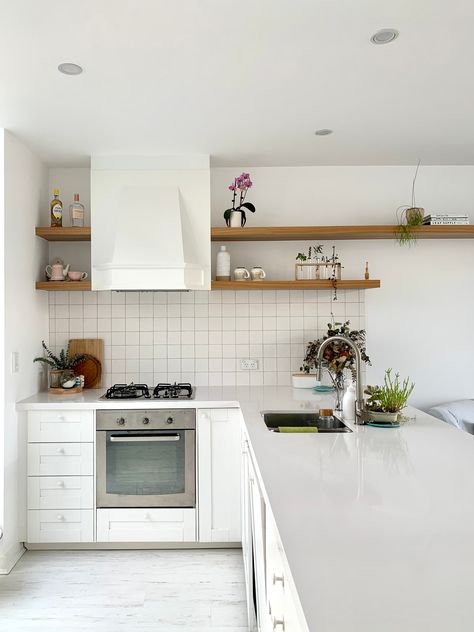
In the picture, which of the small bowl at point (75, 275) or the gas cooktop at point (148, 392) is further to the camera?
the small bowl at point (75, 275)

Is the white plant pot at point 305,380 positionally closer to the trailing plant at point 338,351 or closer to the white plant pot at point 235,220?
the trailing plant at point 338,351

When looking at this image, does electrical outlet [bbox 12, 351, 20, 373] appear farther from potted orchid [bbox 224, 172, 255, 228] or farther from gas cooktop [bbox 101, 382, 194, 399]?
potted orchid [bbox 224, 172, 255, 228]

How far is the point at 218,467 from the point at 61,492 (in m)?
0.97

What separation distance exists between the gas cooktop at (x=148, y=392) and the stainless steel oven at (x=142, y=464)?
136mm

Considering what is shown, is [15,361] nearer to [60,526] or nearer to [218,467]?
[60,526]

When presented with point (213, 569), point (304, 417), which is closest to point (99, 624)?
point (213, 569)

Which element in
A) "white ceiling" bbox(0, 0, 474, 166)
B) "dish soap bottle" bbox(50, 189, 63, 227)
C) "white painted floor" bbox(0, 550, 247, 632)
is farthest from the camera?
"dish soap bottle" bbox(50, 189, 63, 227)

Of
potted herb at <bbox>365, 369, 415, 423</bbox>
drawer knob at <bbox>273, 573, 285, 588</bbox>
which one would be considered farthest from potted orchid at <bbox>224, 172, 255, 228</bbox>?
drawer knob at <bbox>273, 573, 285, 588</bbox>

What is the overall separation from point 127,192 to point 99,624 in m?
2.47

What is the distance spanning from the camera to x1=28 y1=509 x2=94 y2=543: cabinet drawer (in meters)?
3.12

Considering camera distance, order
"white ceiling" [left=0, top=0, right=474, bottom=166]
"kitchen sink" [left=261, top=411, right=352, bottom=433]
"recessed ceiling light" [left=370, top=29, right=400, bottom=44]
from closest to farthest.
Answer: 1. "white ceiling" [left=0, top=0, right=474, bottom=166]
2. "recessed ceiling light" [left=370, top=29, right=400, bottom=44]
3. "kitchen sink" [left=261, top=411, right=352, bottom=433]

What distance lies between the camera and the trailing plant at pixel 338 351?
320 cm

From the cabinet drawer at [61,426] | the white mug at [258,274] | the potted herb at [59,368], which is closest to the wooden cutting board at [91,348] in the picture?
the potted herb at [59,368]

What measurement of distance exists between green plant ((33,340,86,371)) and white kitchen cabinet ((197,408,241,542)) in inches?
39.5
